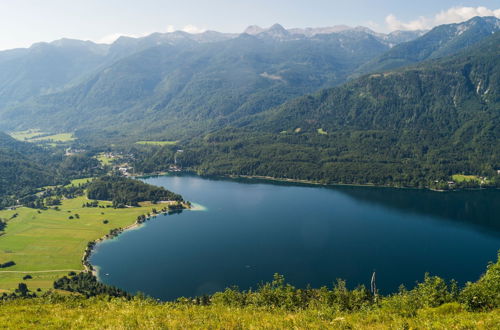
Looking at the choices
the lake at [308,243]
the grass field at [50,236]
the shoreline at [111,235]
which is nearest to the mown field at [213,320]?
the lake at [308,243]

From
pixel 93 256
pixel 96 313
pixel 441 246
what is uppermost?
pixel 96 313

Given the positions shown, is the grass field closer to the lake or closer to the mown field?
the lake

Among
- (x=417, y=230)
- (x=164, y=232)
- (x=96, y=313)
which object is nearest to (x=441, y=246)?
(x=417, y=230)

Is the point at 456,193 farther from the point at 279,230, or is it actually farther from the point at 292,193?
the point at 279,230

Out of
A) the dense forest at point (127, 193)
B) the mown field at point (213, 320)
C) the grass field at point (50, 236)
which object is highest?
the mown field at point (213, 320)

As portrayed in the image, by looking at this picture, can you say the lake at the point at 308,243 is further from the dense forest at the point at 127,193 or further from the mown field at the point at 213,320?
the mown field at the point at 213,320

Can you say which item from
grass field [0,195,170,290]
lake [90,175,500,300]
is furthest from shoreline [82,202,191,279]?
lake [90,175,500,300]
